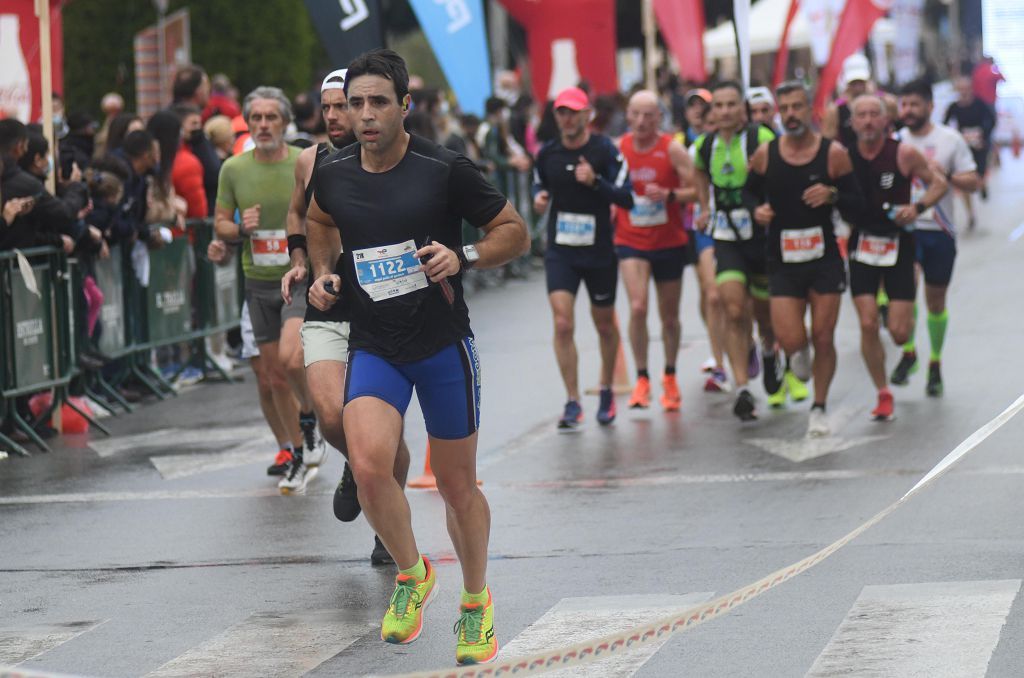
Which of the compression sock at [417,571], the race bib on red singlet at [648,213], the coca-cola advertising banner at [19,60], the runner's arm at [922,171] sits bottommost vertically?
the compression sock at [417,571]

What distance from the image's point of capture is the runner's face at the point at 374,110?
6.36 m

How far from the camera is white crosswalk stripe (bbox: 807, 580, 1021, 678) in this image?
608 cm

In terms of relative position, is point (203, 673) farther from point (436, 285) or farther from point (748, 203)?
point (748, 203)

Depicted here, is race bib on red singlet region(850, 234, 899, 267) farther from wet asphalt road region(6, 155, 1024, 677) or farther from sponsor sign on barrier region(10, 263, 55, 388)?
sponsor sign on barrier region(10, 263, 55, 388)

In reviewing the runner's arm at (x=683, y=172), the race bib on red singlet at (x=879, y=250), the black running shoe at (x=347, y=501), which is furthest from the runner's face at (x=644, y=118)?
the black running shoe at (x=347, y=501)

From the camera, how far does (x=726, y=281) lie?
39.5 ft

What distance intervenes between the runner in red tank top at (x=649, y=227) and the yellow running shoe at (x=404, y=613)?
602 cm

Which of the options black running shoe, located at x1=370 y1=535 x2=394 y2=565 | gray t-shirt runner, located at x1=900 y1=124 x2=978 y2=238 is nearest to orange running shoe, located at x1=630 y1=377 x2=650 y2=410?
gray t-shirt runner, located at x1=900 y1=124 x2=978 y2=238

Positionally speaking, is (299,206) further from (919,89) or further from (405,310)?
(919,89)

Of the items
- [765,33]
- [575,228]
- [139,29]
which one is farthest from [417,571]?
[765,33]

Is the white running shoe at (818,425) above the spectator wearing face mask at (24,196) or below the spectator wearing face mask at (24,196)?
below

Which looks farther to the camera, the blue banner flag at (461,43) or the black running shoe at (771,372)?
the blue banner flag at (461,43)

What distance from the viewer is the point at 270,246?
10.0 meters

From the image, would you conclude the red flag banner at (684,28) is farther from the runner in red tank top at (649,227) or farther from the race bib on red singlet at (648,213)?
the race bib on red singlet at (648,213)
